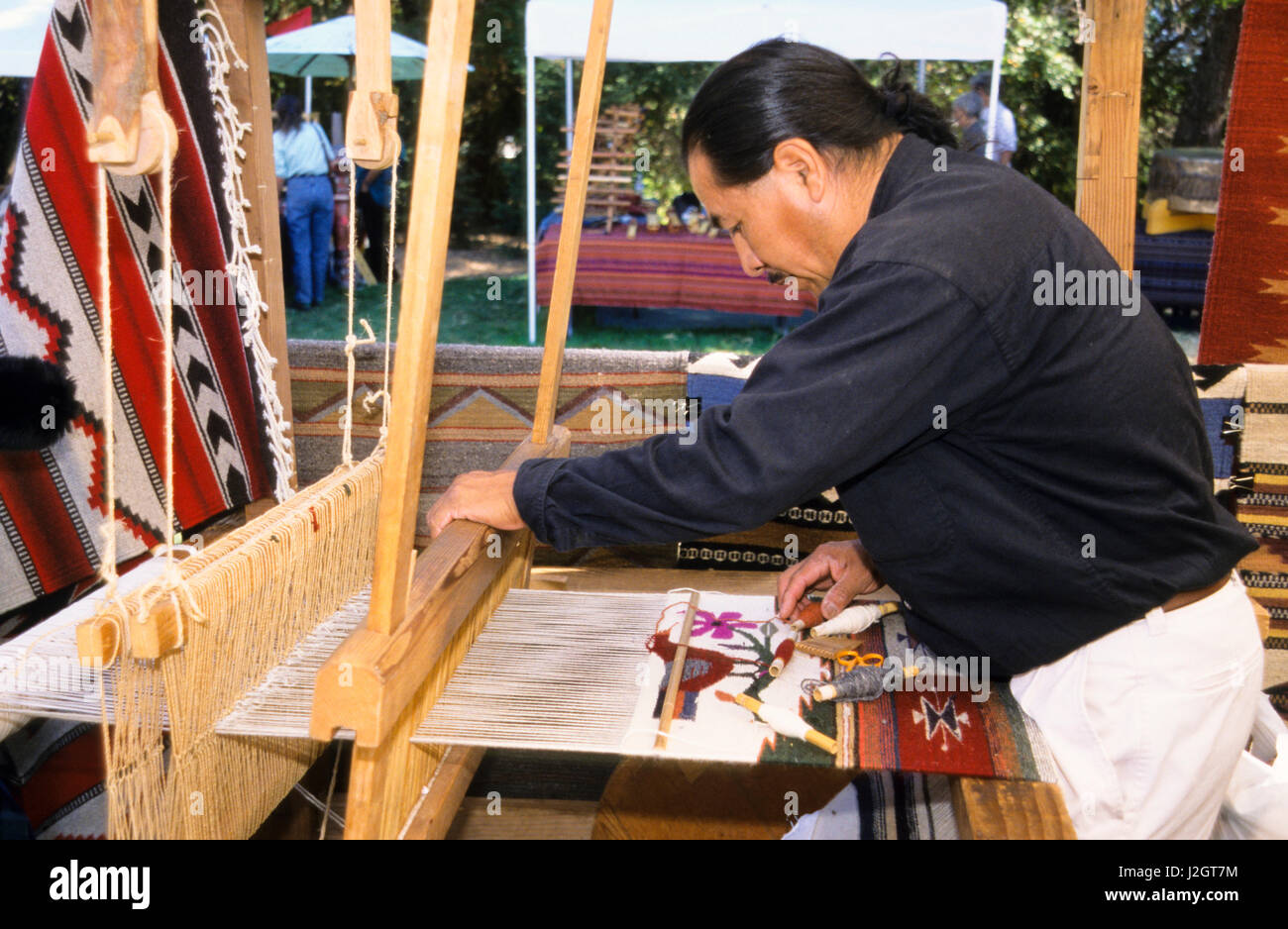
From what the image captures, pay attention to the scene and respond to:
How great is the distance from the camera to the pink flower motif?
1.94 m

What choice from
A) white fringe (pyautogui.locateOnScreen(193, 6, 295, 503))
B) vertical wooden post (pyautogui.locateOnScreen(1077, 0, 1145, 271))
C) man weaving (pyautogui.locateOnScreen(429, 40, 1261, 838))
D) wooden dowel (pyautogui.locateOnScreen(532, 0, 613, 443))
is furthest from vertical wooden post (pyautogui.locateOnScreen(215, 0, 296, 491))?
→ vertical wooden post (pyautogui.locateOnScreen(1077, 0, 1145, 271))

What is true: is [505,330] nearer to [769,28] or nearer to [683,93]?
[769,28]

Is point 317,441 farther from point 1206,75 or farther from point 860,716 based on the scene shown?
point 1206,75

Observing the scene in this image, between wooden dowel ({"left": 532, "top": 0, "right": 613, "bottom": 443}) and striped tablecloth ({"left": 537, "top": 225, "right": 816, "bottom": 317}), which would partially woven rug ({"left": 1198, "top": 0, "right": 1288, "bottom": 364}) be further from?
striped tablecloth ({"left": 537, "top": 225, "right": 816, "bottom": 317})

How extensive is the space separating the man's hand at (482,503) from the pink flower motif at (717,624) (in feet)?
1.44

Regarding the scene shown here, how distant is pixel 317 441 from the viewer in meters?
3.21

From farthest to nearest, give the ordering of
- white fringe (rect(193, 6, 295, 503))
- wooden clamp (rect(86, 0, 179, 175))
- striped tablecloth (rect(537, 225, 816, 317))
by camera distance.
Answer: striped tablecloth (rect(537, 225, 816, 317))
white fringe (rect(193, 6, 295, 503))
wooden clamp (rect(86, 0, 179, 175))

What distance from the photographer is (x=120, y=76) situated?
1.24m

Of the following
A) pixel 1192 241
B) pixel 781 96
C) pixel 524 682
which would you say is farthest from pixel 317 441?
pixel 1192 241

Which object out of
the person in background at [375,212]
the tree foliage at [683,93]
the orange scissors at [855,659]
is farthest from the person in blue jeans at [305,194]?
the orange scissors at [855,659]

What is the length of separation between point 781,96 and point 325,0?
15373 millimetres

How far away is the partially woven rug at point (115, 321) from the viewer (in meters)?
2.00

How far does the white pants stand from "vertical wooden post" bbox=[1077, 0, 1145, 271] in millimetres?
1251

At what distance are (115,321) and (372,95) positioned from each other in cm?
74
